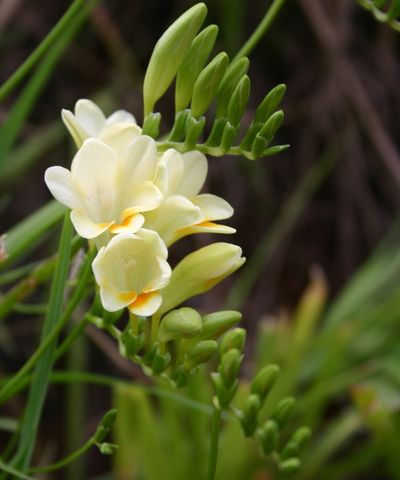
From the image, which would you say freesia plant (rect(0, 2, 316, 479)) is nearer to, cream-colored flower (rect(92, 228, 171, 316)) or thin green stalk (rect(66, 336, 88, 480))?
cream-colored flower (rect(92, 228, 171, 316))

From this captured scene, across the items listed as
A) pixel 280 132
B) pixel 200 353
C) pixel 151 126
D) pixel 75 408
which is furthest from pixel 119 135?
pixel 280 132

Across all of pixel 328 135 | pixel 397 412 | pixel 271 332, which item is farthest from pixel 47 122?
pixel 397 412

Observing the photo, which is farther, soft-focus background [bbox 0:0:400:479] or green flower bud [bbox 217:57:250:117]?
soft-focus background [bbox 0:0:400:479]

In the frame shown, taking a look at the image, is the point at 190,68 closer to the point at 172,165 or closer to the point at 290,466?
the point at 172,165

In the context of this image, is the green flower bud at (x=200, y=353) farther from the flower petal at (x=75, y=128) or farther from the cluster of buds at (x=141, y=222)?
the flower petal at (x=75, y=128)

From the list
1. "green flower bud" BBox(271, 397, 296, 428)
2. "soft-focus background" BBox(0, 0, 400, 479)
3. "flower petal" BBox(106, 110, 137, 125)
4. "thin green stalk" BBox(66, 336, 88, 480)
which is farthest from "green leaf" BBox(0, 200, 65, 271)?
"soft-focus background" BBox(0, 0, 400, 479)

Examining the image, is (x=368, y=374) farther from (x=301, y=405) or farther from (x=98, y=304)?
(x=98, y=304)
